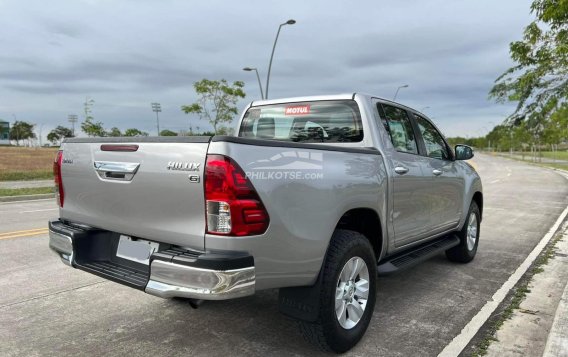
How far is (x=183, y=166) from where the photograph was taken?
2.62 meters

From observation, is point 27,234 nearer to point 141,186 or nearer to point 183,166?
point 141,186

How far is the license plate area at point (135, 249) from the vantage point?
9.60 feet

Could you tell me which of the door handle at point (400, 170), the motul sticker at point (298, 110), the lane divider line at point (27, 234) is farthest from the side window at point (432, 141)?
the lane divider line at point (27, 234)

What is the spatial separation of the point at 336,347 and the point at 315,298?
45 cm

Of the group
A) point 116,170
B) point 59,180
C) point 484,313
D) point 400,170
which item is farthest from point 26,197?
point 484,313

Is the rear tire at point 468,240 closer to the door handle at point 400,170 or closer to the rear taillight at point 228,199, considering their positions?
the door handle at point 400,170

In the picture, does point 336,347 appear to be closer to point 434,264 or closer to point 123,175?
point 123,175

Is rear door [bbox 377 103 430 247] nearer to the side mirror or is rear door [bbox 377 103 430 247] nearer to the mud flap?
the side mirror

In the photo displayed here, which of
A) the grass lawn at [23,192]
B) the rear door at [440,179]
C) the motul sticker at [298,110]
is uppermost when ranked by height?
the motul sticker at [298,110]

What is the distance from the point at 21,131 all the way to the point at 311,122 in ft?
435

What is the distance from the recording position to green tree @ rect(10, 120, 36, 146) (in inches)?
4579

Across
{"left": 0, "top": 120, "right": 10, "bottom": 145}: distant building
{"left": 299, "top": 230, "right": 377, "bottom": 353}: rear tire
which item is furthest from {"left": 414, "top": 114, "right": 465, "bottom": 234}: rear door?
{"left": 0, "top": 120, "right": 10, "bottom": 145}: distant building

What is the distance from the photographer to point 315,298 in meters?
2.92

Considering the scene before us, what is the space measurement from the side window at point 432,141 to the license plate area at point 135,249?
317cm
